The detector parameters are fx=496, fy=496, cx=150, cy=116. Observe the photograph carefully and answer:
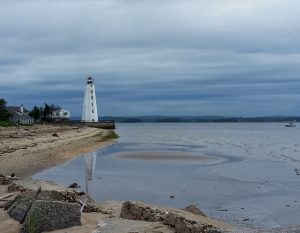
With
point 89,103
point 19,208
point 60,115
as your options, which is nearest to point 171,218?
point 19,208

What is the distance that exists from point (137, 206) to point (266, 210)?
5.80 m

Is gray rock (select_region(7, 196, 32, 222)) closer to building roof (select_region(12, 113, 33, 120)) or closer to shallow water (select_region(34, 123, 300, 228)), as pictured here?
shallow water (select_region(34, 123, 300, 228))

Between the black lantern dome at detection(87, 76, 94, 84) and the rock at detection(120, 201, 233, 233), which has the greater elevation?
the black lantern dome at detection(87, 76, 94, 84)

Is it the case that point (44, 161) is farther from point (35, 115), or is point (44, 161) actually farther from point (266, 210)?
point (35, 115)

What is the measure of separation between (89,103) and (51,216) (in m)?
94.7

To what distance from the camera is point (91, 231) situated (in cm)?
735

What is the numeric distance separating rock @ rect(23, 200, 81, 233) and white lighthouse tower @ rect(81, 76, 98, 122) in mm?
94461

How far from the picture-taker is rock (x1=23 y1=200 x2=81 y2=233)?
756 cm

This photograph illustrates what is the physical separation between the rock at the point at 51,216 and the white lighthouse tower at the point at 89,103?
94.5 metres

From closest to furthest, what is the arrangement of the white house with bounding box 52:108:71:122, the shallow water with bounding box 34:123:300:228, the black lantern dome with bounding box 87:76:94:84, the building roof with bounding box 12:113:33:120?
the shallow water with bounding box 34:123:300:228
the building roof with bounding box 12:113:33:120
the black lantern dome with bounding box 87:76:94:84
the white house with bounding box 52:108:71:122

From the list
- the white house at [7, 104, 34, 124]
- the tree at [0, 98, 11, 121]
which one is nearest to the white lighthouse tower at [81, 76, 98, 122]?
the white house at [7, 104, 34, 124]

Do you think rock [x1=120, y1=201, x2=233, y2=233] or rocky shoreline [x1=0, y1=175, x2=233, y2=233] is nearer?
rock [x1=120, y1=201, x2=233, y2=233]

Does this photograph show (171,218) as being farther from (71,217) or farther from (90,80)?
(90,80)

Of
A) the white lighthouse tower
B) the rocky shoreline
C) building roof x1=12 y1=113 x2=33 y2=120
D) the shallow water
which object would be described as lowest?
the shallow water
